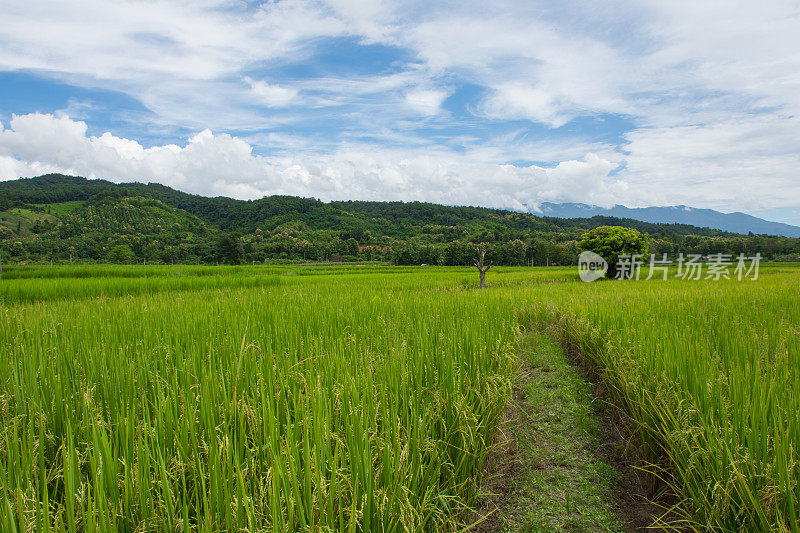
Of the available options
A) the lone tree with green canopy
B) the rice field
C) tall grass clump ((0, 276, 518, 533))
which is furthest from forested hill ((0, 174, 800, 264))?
tall grass clump ((0, 276, 518, 533))

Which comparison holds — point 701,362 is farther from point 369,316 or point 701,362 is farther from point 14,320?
point 14,320

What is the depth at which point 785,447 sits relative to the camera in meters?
1.59

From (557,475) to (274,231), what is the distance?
94628 mm

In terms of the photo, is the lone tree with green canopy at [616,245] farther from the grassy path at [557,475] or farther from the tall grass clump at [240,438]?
the tall grass clump at [240,438]

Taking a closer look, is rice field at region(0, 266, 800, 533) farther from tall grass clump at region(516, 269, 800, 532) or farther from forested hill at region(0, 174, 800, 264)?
forested hill at region(0, 174, 800, 264)

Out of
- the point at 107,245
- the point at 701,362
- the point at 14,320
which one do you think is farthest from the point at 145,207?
the point at 701,362

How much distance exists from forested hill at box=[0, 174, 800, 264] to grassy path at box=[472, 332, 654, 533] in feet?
163

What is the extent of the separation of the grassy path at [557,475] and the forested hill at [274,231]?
49.6 m

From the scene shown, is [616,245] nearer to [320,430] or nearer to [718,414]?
[718,414]

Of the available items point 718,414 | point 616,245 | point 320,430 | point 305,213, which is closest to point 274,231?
point 305,213

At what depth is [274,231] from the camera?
90.1m

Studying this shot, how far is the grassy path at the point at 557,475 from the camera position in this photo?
6.75 feet

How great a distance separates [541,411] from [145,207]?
111 metres
